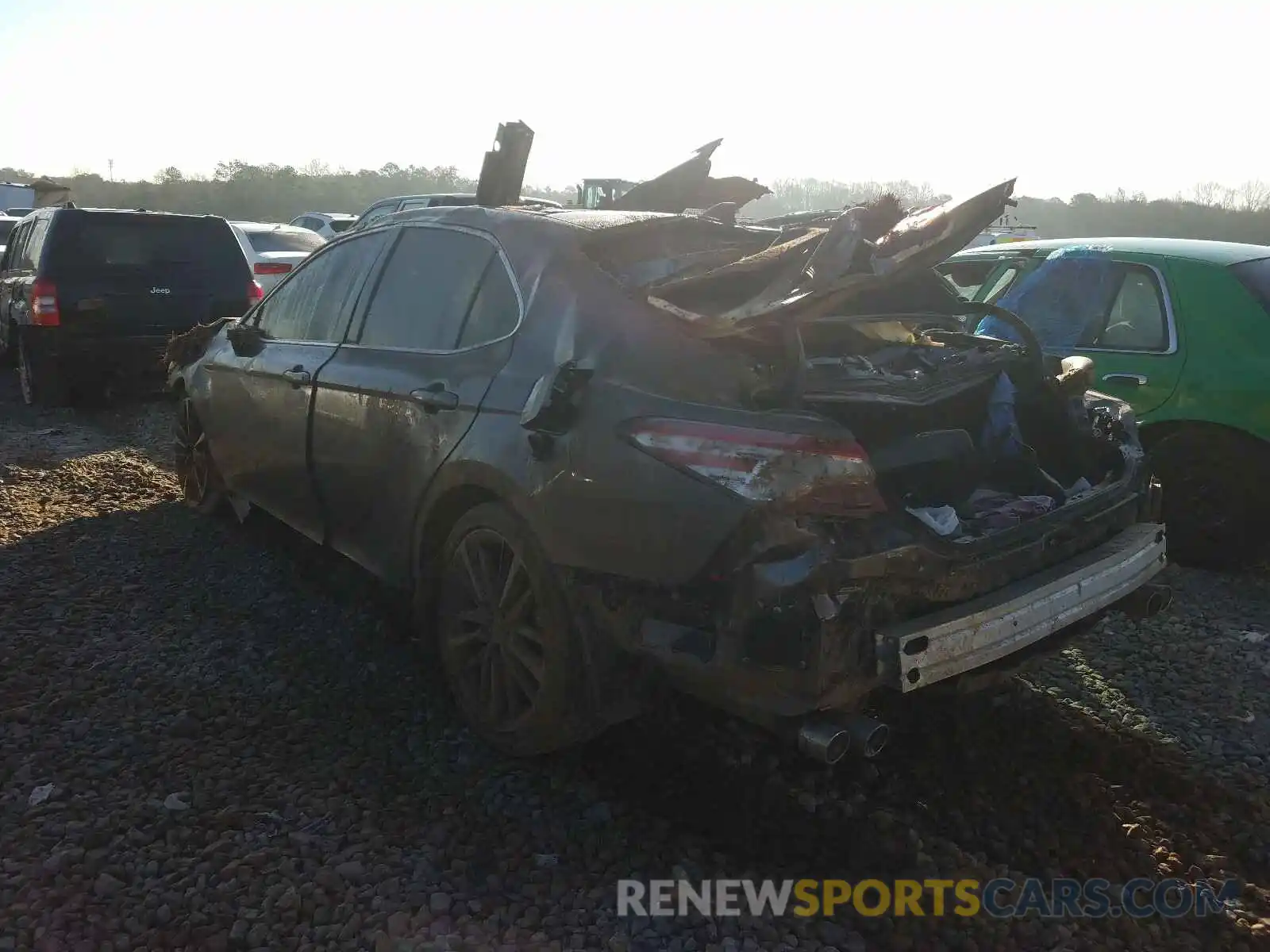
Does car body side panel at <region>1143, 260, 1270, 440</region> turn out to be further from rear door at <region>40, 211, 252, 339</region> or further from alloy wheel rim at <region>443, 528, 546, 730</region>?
rear door at <region>40, 211, 252, 339</region>

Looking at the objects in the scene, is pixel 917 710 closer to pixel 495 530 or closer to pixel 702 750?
pixel 702 750

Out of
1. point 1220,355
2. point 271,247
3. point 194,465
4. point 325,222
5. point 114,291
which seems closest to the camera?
point 1220,355

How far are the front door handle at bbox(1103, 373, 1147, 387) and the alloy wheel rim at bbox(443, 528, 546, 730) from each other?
3.76 metres

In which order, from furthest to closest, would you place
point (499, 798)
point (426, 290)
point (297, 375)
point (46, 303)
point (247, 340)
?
point (46, 303) → point (247, 340) → point (297, 375) → point (426, 290) → point (499, 798)

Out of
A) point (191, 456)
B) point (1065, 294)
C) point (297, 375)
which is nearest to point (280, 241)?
point (191, 456)

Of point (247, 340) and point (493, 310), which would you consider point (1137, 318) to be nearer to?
point (493, 310)

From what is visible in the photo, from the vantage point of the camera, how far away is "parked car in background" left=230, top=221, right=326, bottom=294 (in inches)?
459

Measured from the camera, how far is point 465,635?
334 centimetres

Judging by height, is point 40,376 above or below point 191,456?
below

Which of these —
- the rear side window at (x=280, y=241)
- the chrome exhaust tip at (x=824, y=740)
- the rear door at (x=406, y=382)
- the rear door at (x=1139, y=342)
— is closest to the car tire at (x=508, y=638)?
the rear door at (x=406, y=382)

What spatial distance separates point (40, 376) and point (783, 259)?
323 inches

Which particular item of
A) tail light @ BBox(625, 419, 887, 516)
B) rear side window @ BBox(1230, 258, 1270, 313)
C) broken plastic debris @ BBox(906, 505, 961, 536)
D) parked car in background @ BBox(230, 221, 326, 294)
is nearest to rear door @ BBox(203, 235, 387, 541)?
tail light @ BBox(625, 419, 887, 516)

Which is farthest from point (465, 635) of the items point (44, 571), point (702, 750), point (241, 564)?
point (44, 571)

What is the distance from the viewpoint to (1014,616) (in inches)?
107
